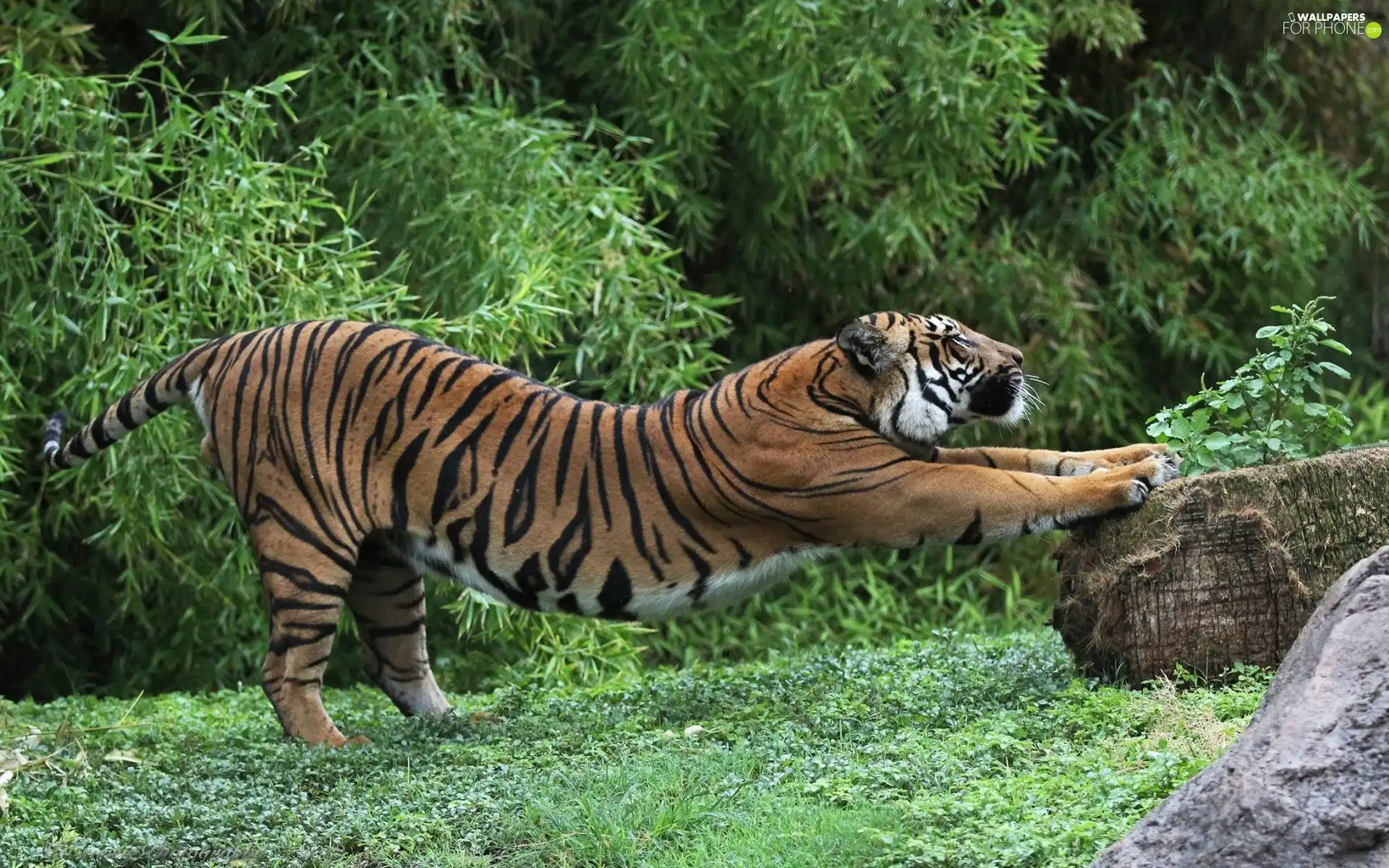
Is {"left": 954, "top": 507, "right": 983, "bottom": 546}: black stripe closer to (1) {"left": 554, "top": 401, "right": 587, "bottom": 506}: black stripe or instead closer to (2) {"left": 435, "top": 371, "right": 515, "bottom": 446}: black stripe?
(1) {"left": 554, "top": 401, "right": 587, "bottom": 506}: black stripe

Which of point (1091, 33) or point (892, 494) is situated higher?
point (1091, 33)

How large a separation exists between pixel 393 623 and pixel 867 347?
5.96 feet

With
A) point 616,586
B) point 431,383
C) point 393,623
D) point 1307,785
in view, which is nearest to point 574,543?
point 616,586

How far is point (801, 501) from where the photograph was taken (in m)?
4.53

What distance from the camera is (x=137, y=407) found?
5.07 metres

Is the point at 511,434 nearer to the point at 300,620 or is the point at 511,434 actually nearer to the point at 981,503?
the point at 300,620

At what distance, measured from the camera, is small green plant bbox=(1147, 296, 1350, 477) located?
4168mm

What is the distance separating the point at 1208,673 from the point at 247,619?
4.07 metres

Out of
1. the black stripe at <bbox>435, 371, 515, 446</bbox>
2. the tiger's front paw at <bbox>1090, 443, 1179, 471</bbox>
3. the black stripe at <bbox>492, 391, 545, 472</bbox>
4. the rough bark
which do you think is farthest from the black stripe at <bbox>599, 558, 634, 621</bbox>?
the rough bark

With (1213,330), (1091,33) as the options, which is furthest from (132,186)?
(1213,330)

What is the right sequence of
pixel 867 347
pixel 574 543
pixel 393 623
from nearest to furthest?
1. pixel 867 347
2. pixel 574 543
3. pixel 393 623

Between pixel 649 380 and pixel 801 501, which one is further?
pixel 649 380

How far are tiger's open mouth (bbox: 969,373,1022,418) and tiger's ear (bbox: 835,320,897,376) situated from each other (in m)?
0.27

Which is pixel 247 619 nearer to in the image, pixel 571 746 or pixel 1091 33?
pixel 571 746
